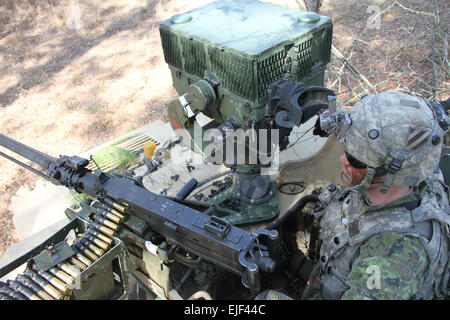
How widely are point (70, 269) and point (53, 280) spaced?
0.46 ft

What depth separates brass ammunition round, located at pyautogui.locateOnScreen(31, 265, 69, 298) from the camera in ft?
9.76

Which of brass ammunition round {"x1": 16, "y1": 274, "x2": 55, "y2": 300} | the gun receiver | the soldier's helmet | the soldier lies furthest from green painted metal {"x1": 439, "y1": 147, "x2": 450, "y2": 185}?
brass ammunition round {"x1": 16, "y1": 274, "x2": 55, "y2": 300}

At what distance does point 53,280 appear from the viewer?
Result: 3014 millimetres

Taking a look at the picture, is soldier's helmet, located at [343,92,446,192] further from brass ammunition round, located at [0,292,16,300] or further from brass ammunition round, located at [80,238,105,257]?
brass ammunition round, located at [0,292,16,300]

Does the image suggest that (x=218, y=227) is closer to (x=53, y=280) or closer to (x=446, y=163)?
(x=53, y=280)

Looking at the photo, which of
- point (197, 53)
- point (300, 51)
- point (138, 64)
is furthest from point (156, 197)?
→ point (138, 64)

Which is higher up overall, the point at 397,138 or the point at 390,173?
the point at 397,138

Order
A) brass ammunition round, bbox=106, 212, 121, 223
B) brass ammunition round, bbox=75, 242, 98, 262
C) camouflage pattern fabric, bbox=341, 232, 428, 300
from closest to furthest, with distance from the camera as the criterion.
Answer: camouflage pattern fabric, bbox=341, 232, 428, 300 < brass ammunition round, bbox=75, 242, 98, 262 < brass ammunition round, bbox=106, 212, 121, 223

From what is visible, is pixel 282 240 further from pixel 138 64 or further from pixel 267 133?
pixel 138 64

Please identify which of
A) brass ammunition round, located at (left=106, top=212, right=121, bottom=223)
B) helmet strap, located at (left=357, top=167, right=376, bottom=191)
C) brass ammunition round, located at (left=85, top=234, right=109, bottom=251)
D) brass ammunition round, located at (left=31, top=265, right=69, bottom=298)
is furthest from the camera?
brass ammunition round, located at (left=106, top=212, right=121, bottom=223)

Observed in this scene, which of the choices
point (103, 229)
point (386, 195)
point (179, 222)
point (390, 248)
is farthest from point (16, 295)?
point (386, 195)

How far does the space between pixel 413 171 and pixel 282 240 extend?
227 cm

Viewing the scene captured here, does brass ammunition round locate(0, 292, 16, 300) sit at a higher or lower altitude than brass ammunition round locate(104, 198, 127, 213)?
higher

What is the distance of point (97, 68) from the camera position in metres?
11.1
